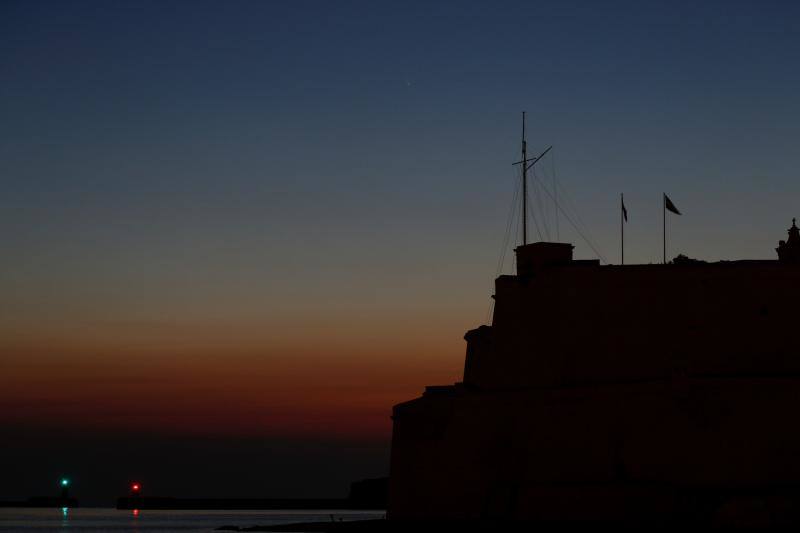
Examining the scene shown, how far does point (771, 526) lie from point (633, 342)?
20.8 ft

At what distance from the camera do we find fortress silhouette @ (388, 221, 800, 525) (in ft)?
102

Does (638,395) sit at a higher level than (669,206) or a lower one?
lower

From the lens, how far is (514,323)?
1469 inches

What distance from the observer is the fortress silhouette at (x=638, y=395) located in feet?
102

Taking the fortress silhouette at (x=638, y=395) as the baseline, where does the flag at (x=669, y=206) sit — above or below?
above

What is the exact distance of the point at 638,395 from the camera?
33062 millimetres

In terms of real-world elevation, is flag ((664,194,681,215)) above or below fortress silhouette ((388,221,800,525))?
above

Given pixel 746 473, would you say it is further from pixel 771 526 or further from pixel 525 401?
pixel 525 401

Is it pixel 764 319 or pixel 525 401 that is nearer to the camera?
pixel 764 319

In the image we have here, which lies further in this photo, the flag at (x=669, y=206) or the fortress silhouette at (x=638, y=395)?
the flag at (x=669, y=206)

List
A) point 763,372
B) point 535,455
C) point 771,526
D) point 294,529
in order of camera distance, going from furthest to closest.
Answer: point 294,529
point 535,455
point 763,372
point 771,526

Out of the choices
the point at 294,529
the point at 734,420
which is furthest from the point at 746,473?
the point at 294,529

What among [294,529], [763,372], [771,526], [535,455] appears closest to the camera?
[771,526]

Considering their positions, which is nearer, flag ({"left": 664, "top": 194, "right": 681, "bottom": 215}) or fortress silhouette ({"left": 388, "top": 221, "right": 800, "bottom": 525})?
fortress silhouette ({"left": 388, "top": 221, "right": 800, "bottom": 525})
